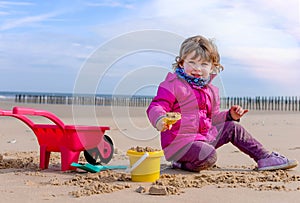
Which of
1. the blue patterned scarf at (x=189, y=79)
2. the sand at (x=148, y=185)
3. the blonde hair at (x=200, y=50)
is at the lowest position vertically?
the sand at (x=148, y=185)

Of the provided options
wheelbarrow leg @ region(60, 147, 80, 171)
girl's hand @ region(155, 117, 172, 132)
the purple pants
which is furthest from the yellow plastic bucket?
wheelbarrow leg @ region(60, 147, 80, 171)

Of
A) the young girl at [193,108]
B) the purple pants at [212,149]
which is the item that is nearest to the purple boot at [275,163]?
the young girl at [193,108]

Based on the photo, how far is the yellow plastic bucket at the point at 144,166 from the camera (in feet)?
11.3

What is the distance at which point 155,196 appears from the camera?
2.88m

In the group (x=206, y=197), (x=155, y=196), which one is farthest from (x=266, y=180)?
(x=155, y=196)

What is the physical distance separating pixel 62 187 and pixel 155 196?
710 mm

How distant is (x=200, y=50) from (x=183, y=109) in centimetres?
54

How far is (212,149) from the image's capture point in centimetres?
402

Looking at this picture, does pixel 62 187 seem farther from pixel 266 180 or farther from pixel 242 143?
pixel 242 143

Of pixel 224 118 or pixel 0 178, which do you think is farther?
pixel 224 118

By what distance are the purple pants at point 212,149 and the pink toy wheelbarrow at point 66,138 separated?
72cm

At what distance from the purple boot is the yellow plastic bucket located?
3.80 ft

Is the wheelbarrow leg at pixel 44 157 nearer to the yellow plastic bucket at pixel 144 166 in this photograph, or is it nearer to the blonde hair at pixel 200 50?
the yellow plastic bucket at pixel 144 166

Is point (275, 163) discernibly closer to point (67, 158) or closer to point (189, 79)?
point (189, 79)
